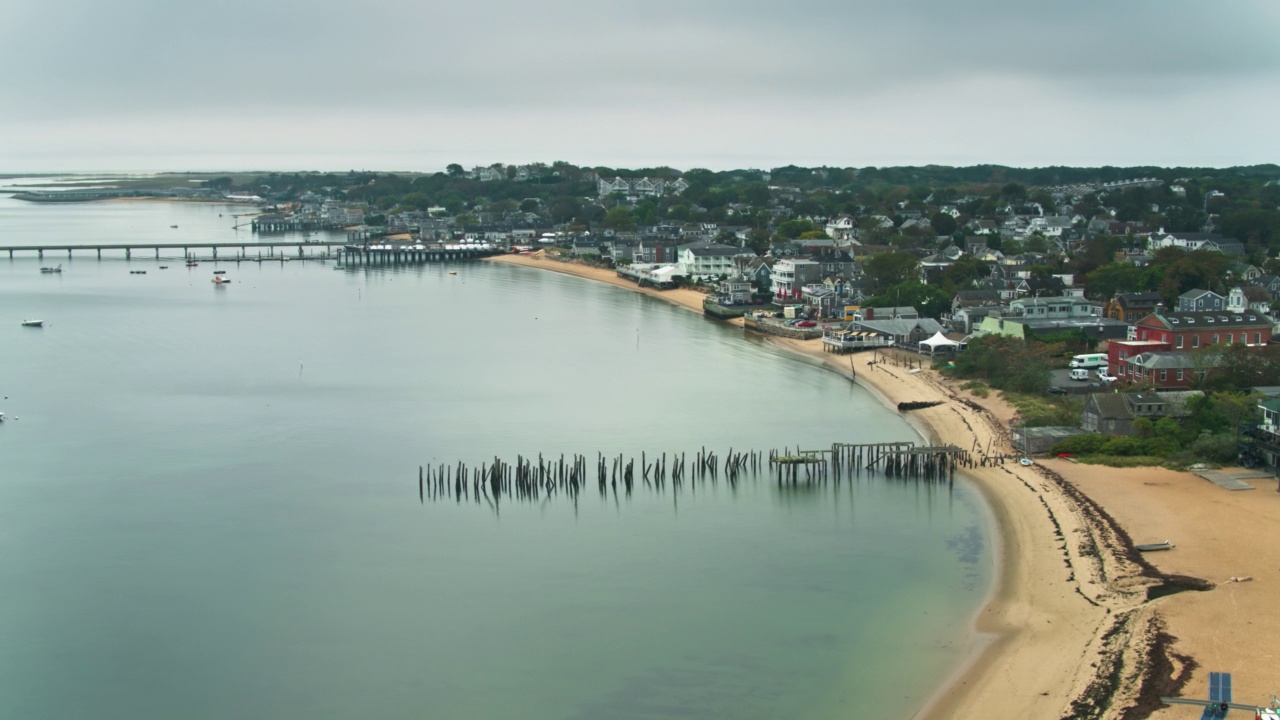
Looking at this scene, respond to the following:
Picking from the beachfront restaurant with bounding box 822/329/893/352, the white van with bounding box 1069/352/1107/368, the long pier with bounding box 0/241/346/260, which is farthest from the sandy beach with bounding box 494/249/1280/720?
the long pier with bounding box 0/241/346/260

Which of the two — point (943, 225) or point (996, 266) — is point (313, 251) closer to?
point (943, 225)

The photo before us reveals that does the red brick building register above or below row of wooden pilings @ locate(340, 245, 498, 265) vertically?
above

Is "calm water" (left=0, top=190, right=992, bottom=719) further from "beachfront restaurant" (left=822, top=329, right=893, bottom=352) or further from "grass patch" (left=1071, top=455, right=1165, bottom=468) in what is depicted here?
"beachfront restaurant" (left=822, top=329, right=893, bottom=352)

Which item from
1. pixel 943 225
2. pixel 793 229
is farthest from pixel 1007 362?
pixel 793 229

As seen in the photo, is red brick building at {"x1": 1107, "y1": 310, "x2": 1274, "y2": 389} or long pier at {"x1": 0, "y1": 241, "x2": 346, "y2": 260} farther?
long pier at {"x1": 0, "y1": 241, "x2": 346, "y2": 260}

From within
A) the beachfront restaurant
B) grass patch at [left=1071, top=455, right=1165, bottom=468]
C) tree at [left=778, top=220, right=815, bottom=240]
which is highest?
tree at [left=778, top=220, right=815, bottom=240]

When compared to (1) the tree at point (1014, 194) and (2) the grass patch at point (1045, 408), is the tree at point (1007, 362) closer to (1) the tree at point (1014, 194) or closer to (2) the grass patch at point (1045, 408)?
(2) the grass patch at point (1045, 408)
